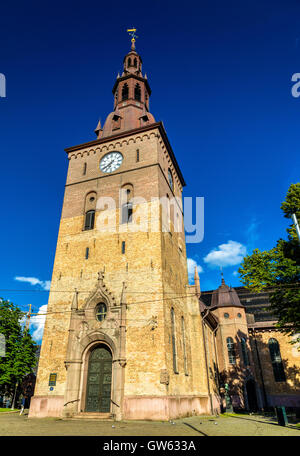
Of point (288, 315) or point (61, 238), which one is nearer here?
point (288, 315)

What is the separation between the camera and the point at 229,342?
36.0 meters

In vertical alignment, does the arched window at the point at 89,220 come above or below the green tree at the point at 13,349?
above

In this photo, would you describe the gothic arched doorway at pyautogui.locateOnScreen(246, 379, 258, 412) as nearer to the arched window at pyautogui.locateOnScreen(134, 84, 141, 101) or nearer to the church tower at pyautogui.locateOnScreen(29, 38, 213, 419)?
the church tower at pyautogui.locateOnScreen(29, 38, 213, 419)

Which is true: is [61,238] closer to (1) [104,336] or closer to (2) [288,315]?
(1) [104,336]

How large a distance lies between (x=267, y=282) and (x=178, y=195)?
15829 millimetres

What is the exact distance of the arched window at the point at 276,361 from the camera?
36078 millimetres

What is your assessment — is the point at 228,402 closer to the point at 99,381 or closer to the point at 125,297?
the point at 99,381

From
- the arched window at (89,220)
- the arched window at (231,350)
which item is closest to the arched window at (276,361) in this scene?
the arched window at (231,350)

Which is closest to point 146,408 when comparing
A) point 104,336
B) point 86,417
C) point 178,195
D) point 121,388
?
point 121,388

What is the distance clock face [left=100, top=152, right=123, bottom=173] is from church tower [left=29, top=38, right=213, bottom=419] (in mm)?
104

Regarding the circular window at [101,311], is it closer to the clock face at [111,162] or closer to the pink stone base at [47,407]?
→ the pink stone base at [47,407]

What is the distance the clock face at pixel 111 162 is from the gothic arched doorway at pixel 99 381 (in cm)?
1461

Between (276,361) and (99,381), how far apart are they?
2664 cm

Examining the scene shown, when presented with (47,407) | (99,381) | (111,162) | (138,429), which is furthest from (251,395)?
(111,162)
